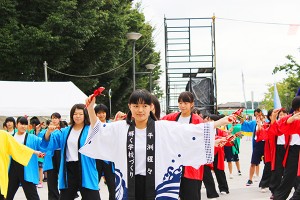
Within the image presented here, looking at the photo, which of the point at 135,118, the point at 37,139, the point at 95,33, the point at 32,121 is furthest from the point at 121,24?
the point at 135,118

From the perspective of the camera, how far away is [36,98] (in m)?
16.8

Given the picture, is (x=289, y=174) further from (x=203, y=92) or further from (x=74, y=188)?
(x=203, y=92)

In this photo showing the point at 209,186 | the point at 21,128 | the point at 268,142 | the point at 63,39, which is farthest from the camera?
the point at 63,39

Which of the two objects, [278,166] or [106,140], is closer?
[106,140]

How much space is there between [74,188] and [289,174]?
343cm

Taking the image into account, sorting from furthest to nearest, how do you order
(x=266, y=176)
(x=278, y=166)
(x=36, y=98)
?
(x=36, y=98), (x=266, y=176), (x=278, y=166)

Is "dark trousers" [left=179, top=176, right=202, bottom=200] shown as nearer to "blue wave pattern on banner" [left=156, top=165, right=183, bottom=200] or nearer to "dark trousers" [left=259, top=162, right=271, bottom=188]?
"blue wave pattern on banner" [left=156, top=165, right=183, bottom=200]

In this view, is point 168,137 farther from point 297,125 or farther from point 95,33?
point 95,33

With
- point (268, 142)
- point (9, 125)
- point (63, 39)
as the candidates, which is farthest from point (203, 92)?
point (63, 39)

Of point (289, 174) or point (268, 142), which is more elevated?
point (268, 142)

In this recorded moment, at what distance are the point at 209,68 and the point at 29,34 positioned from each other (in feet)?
32.4

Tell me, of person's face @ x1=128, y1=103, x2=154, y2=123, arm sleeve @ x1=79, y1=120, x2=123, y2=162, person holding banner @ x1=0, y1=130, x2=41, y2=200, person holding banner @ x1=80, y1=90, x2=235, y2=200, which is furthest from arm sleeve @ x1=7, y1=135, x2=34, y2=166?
person's face @ x1=128, y1=103, x2=154, y2=123

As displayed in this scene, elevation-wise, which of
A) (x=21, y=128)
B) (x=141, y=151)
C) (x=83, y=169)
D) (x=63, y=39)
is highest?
(x=63, y=39)

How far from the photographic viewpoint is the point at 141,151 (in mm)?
4605
